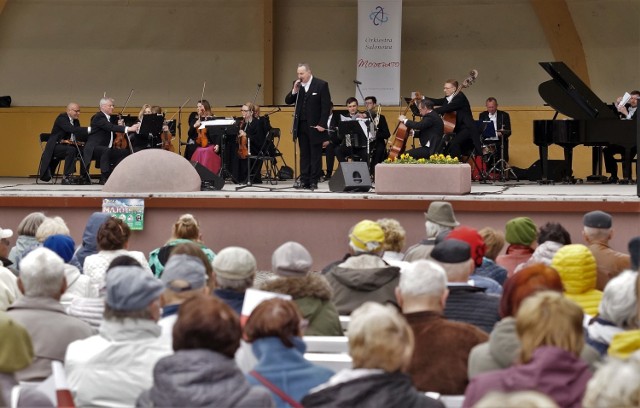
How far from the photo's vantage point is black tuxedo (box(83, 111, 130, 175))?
1546 centimetres

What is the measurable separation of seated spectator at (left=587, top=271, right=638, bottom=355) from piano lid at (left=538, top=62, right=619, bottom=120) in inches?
404

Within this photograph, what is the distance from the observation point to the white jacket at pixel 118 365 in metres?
4.28

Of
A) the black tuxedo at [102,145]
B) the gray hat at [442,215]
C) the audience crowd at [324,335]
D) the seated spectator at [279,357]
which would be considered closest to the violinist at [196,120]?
the black tuxedo at [102,145]

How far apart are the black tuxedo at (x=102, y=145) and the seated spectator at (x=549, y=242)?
9250mm

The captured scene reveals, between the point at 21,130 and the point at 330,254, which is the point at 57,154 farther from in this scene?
the point at 330,254

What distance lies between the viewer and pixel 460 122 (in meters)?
15.3

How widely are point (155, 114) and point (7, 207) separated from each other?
4088 millimetres

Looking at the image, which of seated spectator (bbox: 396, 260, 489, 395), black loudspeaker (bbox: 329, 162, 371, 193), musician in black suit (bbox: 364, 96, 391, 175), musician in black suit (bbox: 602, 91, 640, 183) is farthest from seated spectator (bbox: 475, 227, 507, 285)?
musician in black suit (bbox: 364, 96, 391, 175)

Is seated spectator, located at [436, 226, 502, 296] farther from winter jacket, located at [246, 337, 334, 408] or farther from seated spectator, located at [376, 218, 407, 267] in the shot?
winter jacket, located at [246, 337, 334, 408]

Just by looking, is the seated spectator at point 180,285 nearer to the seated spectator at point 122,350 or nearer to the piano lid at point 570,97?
the seated spectator at point 122,350

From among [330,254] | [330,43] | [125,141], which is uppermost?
[330,43]

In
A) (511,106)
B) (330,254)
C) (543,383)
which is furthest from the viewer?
(511,106)

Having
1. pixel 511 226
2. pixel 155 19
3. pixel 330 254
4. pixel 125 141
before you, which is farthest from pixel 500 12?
pixel 511 226

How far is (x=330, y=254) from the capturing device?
451 inches
